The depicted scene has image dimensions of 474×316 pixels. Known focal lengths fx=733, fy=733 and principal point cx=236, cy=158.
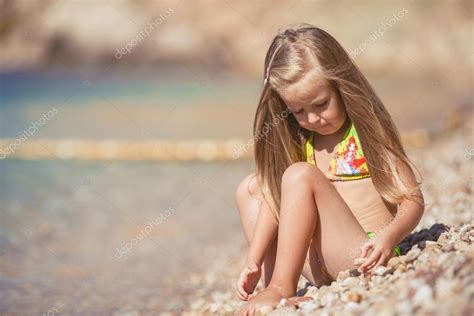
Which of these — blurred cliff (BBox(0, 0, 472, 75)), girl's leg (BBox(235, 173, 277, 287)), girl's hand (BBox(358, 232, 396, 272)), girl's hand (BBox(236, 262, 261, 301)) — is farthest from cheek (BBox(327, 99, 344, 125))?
blurred cliff (BBox(0, 0, 472, 75))

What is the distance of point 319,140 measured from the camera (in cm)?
362

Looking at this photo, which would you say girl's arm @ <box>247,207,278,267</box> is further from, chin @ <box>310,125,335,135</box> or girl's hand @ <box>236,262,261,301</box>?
chin @ <box>310,125,335,135</box>

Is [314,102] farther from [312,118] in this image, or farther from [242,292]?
[242,292]

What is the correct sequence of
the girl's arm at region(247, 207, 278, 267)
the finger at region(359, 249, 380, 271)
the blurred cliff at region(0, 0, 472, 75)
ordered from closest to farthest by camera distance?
1. the finger at region(359, 249, 380, 271)
2. the girl's arm at region(247, 207, 278, 267)
3. the blurred cliff at region(0, 0, 472, 75)

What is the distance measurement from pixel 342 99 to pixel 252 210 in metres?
0.69

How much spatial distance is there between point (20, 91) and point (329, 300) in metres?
15.9

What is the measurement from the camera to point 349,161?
3.46m

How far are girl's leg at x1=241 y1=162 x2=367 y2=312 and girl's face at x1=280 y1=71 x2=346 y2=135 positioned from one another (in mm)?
276

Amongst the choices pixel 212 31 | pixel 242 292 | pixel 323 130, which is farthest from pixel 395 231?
pixel 212 31

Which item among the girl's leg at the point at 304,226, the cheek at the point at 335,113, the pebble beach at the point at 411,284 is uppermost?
the cheek at the point at 335,113

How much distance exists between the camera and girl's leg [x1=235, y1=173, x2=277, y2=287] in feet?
11.4

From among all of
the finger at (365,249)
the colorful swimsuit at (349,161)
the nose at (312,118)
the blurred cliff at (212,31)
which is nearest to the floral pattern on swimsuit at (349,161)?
the colorful swimsuit at (349,161)

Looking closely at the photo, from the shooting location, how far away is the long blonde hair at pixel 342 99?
3.29m

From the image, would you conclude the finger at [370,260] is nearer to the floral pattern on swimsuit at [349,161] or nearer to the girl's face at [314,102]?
the floral pattern on swimsuit at [349,161]
